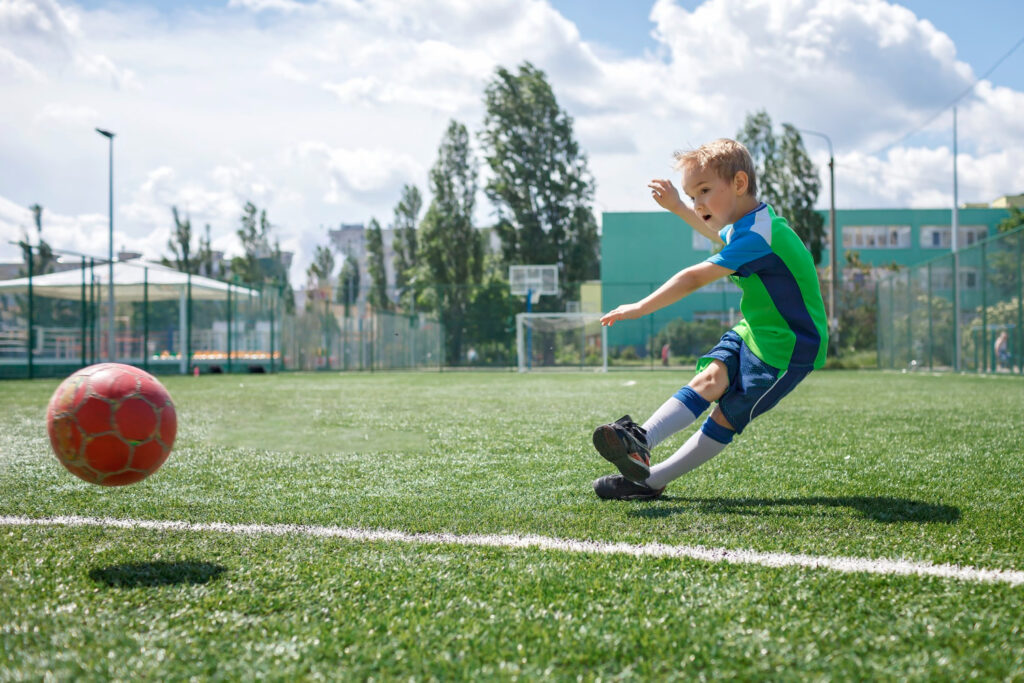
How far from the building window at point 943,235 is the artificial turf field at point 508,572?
5041cm

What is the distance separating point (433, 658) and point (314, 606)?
492 millimetres

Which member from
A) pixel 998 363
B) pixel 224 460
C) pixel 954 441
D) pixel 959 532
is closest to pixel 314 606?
pixel 959 532

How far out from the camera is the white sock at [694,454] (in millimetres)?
3462

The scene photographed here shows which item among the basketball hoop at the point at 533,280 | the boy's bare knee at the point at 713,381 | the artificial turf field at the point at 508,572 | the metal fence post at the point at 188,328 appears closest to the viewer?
the artificial turf field at the point at 508,572

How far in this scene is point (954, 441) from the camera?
550 centimetres

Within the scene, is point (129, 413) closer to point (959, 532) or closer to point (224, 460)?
point (224, 460)

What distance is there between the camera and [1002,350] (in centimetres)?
1808

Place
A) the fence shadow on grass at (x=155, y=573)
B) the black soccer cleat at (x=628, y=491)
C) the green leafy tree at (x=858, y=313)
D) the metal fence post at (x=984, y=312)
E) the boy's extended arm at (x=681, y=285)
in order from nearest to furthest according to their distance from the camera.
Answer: the fence shadow on grass at (x=155, y=573), the boy's extended arm at (x=681, y=285), the black soccer cleat at (x=628, y=491), the metal fence post at (x=984, y=312), the green leafy tree at (x=858, y=313)

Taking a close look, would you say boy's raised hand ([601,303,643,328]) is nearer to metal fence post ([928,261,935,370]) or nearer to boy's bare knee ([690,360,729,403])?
boy's bare knee ([690,360,729,403])

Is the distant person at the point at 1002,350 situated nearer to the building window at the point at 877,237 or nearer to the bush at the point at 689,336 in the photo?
the bush at the point at 689,336

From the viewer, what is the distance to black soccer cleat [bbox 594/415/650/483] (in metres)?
3.28

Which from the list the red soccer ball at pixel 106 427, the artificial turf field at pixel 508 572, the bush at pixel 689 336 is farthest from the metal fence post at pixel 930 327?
the red soccer ball at pixel 106 427

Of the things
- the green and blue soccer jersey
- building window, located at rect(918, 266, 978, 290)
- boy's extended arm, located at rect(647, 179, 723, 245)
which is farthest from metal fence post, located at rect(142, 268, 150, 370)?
the green and blue soccer jersey

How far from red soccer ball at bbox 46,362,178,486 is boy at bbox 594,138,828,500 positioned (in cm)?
173
